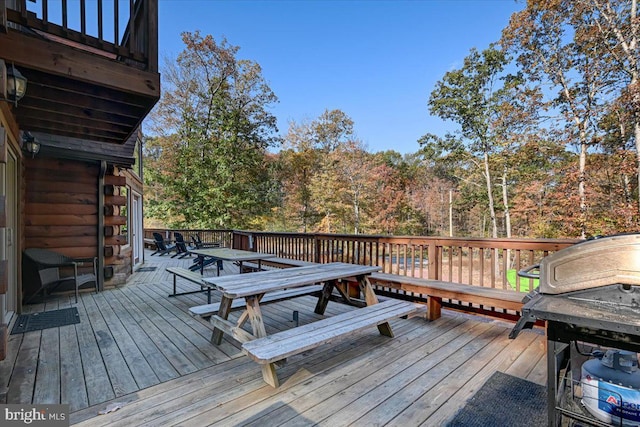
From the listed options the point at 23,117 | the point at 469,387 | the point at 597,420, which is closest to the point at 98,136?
the point at 23,117

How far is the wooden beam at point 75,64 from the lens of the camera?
2.02 meters

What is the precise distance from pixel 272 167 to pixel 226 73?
16.7ft

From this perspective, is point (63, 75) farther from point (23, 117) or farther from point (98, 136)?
point (98, 136)

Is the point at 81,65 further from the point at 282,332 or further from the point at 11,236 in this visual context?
the point at 282,332

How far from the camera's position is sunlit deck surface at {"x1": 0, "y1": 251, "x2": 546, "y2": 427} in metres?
1.75

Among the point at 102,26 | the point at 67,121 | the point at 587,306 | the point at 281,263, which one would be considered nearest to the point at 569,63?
the point at 281,263

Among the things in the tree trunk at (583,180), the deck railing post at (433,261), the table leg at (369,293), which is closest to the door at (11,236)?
the table leg at (369,293)

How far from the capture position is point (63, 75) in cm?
219

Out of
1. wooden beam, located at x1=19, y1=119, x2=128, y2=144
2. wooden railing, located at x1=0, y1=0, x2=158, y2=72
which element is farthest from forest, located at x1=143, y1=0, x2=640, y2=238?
wooden beam, located at x1=19, y1=119, x2=128, y2=144

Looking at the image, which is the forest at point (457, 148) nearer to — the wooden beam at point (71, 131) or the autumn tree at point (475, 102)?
the autumn tree at point (475, 102)

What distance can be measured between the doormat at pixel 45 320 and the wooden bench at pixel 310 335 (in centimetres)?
273

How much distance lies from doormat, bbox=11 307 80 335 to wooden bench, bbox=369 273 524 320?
3.69 meters

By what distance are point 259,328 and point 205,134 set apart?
44.8ft

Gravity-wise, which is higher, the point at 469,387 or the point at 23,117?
the point at 23,117
